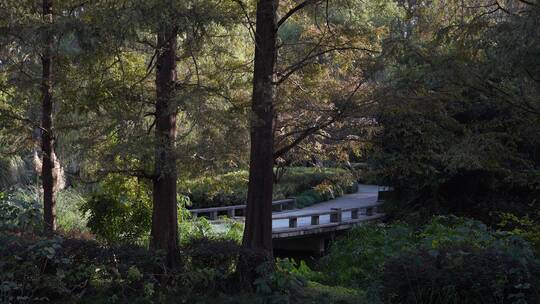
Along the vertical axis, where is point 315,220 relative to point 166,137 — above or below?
below

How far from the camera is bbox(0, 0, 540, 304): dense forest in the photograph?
23.2 feet

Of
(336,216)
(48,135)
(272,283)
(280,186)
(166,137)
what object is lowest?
(272,283)

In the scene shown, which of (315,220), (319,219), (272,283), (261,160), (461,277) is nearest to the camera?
(461,277)

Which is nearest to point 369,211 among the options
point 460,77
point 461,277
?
point 460,77

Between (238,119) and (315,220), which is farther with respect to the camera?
(315,220)

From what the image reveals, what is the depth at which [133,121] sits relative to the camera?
9.11m

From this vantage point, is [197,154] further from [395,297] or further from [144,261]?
[395,297]

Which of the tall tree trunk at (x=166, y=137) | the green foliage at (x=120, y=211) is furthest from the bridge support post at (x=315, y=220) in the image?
the tall tree trunk at (x=166, y=137)

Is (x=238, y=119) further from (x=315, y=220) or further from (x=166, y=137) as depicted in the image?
(x=315, y=220)

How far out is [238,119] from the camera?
351 inches

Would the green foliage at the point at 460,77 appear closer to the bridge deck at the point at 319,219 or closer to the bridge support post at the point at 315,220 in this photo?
the bridge deck at the point at 319,219

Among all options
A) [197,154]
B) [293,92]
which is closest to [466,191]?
[293,92]

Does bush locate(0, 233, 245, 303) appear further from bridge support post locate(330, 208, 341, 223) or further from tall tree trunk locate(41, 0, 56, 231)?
bridge support post locate(330, 208, 341, 223)

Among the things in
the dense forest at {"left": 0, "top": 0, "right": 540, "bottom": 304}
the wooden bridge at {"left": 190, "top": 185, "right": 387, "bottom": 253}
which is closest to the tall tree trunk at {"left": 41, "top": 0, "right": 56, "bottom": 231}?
the dense forest at {"left": 0, "top": 0, "right": 540, "bottom": 304}
